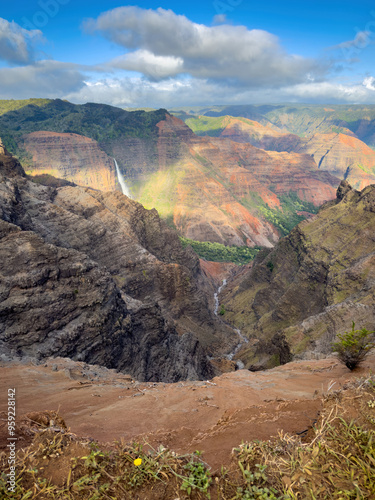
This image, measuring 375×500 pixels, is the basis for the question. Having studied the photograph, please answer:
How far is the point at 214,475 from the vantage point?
3.19 metres

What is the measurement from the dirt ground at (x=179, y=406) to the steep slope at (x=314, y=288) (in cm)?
1059

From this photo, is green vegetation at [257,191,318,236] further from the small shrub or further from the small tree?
the small tree

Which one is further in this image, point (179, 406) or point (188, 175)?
point (188, 175)

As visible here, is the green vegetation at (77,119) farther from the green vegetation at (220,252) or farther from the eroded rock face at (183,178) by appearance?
the green vegetation at (220,252)

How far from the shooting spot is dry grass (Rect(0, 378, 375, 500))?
106 inches

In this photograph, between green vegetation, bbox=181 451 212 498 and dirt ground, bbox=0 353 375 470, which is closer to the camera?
green vegetation, bbox=181 451 212 498

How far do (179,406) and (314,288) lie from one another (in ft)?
108

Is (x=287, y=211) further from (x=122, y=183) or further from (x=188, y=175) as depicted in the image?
(x=122, y=183)

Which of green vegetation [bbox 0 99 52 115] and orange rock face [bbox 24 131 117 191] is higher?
green vegetation [bbox 0 99 52 115]

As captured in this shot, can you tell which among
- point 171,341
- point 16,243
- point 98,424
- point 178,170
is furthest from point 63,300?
point 178,170

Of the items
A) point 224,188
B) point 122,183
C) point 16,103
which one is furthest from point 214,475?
point 16,103

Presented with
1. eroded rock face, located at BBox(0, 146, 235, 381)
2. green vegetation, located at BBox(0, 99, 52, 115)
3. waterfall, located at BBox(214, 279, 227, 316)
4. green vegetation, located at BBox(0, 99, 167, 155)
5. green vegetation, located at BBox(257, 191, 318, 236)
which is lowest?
waterfall, located at BBox(214, 279, 227, 316)

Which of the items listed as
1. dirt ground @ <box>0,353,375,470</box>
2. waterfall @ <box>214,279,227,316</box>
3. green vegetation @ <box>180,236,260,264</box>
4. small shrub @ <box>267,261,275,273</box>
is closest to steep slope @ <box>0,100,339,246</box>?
green vegetation @ <box>180,236,260,264</box>

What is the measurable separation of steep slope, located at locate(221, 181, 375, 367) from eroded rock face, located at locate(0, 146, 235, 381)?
745cm
